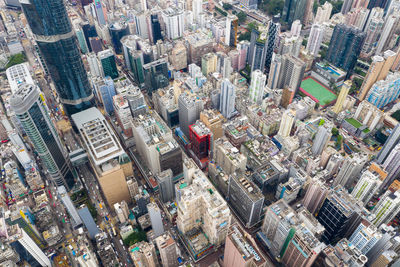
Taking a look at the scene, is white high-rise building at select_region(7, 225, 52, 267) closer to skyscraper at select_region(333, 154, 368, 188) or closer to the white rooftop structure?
the white rooftop structure

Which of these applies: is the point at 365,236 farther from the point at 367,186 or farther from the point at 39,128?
the point at 39,128

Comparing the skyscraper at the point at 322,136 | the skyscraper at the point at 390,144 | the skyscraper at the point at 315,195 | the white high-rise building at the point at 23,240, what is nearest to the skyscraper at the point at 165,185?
the white high-rise building at the point at 23,240

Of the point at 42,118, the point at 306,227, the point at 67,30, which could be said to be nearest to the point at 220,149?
the point at 306,227

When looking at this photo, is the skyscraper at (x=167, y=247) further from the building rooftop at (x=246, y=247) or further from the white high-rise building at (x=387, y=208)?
the white high-rise building at (x=387, y=208)

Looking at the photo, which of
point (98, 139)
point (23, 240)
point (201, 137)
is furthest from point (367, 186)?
point (23, 240)

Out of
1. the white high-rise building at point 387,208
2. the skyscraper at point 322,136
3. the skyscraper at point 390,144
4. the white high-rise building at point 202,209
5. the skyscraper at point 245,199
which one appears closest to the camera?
the white high-rise building at point 202,209

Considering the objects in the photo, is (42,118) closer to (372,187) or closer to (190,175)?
(190,175)
